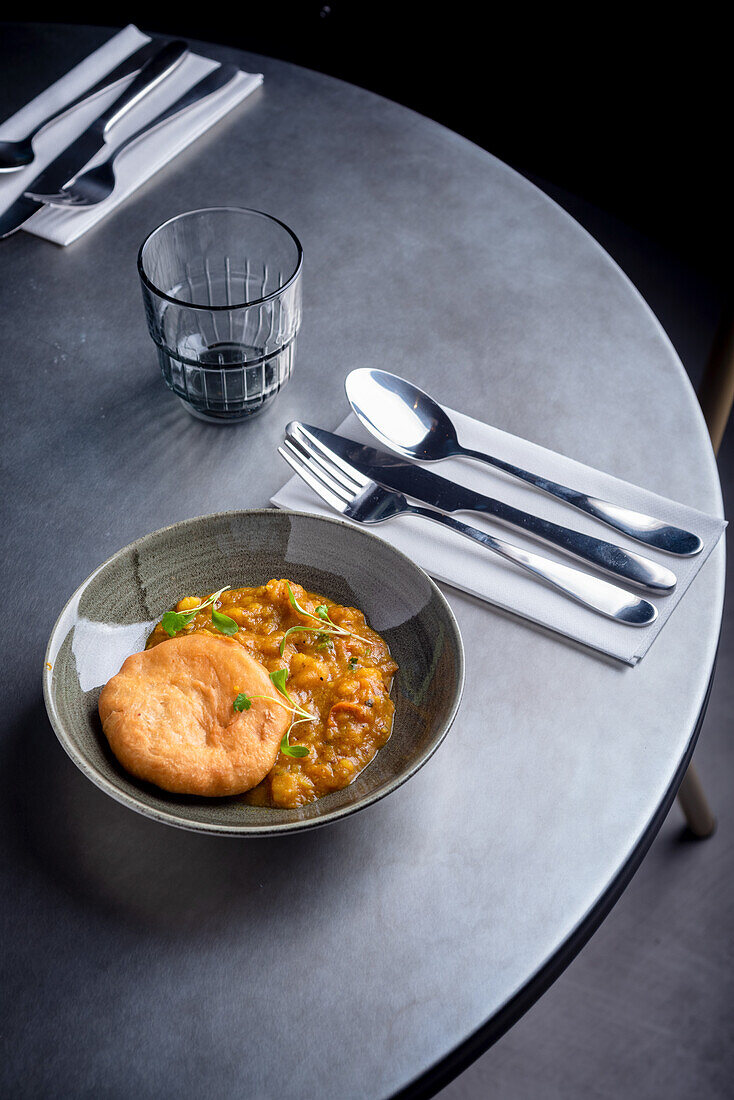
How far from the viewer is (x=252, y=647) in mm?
804

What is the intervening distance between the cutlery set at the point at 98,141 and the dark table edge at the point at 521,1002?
1.03 meters

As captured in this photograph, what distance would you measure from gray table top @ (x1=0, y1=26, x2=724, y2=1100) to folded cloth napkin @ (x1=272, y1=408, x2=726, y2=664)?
2 cm

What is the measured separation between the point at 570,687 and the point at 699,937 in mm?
995

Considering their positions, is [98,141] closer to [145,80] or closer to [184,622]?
[145,80]

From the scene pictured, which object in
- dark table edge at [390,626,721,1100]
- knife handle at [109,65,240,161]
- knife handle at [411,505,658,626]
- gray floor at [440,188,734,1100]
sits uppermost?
knife handle at [109,65,240,161]

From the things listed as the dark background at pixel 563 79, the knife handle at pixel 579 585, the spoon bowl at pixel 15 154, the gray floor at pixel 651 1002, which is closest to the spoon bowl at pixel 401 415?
the knife handle at pixel 579 585

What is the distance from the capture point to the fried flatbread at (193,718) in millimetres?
705

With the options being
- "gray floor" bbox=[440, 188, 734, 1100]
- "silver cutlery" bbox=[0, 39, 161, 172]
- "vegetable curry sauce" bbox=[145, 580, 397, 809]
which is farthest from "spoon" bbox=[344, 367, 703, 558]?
"gray floor" bbox=[440, 188, 734, 1100]

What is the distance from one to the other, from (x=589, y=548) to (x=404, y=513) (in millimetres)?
176

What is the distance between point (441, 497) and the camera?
3.18ft

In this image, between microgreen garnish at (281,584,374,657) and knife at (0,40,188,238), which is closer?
microgreen garnish at (281,584,374,657)

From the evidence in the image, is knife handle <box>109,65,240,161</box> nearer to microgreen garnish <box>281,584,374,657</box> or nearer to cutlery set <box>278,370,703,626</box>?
cutlery set <box>278,370,703,626</box>

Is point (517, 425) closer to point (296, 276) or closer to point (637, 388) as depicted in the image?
point (637, 388)

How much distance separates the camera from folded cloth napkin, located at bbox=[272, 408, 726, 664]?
2.89 feet
